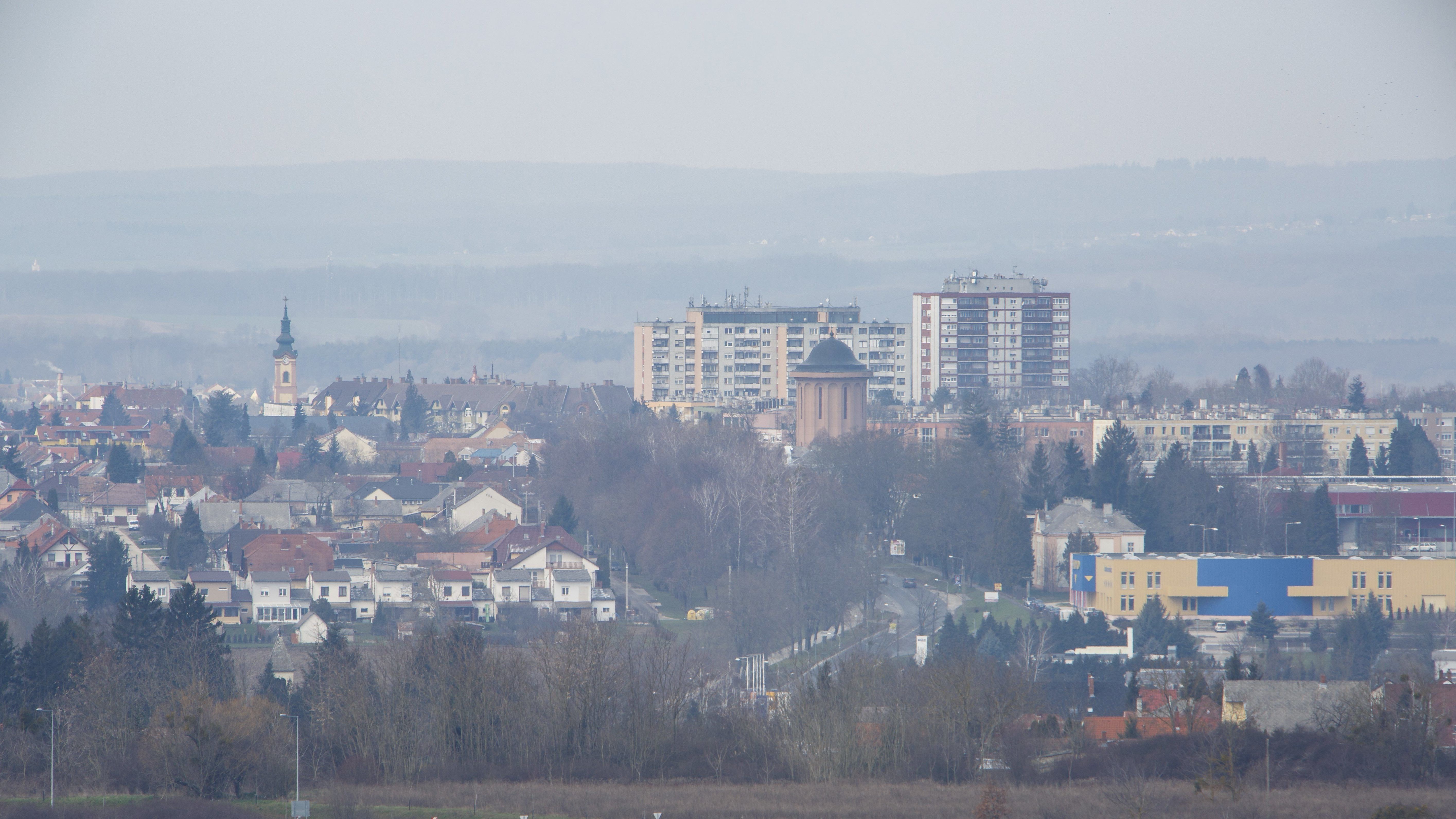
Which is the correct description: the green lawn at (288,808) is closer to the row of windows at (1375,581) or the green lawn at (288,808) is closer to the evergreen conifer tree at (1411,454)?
the row of windows at (1375,581)

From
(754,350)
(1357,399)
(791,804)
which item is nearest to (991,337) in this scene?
(754,350)

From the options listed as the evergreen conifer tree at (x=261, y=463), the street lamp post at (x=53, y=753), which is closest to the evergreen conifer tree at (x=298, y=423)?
the evergreen conifer tree at (x=261, y=463)

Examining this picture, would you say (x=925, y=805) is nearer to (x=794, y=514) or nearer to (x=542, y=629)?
(x=542, y=629)

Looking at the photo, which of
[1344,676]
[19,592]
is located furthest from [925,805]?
[19,592]

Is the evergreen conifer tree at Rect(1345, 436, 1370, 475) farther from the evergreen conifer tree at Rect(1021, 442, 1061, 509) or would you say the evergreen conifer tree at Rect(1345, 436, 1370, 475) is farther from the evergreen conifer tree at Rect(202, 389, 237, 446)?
the evergreen conifer tree at Rect(202, 389, 237, 446)

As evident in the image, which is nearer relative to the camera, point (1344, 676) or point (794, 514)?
point (1344, 676)
